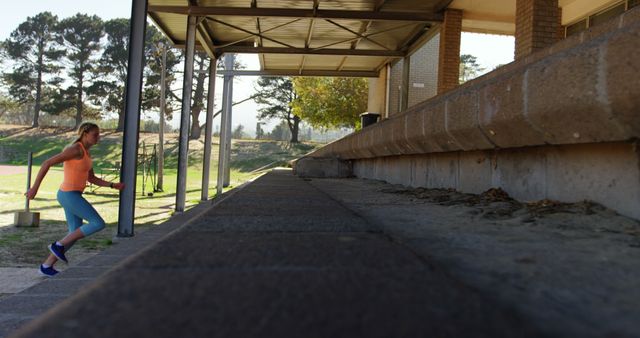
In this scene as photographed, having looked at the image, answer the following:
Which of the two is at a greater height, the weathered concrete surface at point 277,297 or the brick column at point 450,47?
the brick column at point 450,47

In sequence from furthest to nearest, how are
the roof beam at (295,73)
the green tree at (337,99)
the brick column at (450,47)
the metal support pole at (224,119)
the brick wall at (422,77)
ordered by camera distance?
1. the green tree at (337,99)
2. the metal support pole at (224,119)
3. the roof beam at (295,73)
4. the brick wall at (422,77)
5. the brick column at (450,47)

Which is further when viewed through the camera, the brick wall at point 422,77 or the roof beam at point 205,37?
the brick wall at point 422,77

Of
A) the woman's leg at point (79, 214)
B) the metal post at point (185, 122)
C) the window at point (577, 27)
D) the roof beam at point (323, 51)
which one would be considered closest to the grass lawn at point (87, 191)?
the metal post at point (185, 122)

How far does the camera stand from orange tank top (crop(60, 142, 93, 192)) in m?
5.78

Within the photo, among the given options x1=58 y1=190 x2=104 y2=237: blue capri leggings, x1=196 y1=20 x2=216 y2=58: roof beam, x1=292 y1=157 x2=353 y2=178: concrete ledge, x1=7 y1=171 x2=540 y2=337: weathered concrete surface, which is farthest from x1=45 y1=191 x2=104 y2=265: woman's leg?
x1=196 y1=20 x2=216 y2=58: roof beam

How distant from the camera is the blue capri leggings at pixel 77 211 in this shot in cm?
583

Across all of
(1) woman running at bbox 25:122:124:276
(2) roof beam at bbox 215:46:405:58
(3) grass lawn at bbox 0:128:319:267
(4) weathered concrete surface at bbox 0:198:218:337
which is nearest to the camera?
(4) weathered concrete surface at bbox 0:198:218:337

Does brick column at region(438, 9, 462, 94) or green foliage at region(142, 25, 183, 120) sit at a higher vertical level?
green foliage at region(142, 25, 183, 120)

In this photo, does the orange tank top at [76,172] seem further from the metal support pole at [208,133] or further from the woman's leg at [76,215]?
the metal support pole at [208,133]

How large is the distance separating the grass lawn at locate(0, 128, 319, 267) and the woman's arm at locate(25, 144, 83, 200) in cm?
236

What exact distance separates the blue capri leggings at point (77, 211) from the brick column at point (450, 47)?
26.3ft

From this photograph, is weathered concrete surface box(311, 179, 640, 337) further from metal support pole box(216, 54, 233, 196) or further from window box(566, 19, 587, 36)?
metal support pole box(216, 54, 233, 196)

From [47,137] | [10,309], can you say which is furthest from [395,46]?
[47,137]

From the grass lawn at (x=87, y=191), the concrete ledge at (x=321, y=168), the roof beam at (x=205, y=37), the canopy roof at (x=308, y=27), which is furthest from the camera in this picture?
the roof beam at (x=205, y=37)
